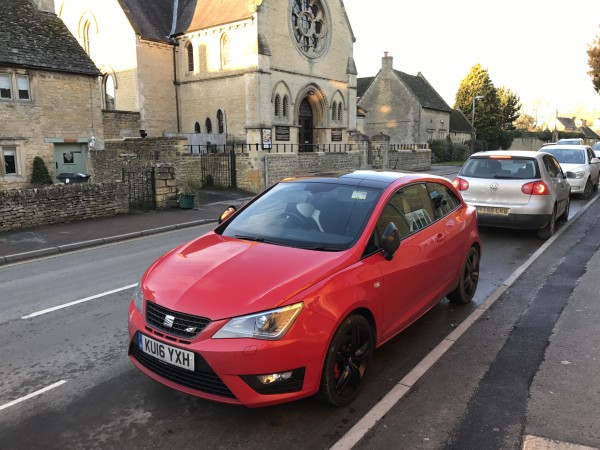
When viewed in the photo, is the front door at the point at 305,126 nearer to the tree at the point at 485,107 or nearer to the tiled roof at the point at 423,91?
the tiled roof at the point at 423,91

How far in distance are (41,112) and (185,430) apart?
2206cm

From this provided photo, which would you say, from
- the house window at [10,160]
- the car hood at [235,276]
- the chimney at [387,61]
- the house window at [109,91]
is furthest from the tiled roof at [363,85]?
the car hood at [235,276]

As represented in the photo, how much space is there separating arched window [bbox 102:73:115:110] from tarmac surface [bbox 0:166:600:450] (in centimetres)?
2395

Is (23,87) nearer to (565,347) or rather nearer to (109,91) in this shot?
(109,91)

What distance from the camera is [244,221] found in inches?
191

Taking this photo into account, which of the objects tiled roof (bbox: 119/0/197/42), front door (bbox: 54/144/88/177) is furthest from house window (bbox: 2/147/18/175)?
tiled roof (bbox: 119/0/197/42)

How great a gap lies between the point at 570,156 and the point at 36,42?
22.7 metres

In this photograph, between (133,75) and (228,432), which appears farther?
(133,75)

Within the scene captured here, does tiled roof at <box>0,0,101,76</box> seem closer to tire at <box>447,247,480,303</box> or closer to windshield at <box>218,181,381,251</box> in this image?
windshield at <box>218,181,381,251</box>

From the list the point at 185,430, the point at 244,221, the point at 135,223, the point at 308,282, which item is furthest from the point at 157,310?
the point at 135,223

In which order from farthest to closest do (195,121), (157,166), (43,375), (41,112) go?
1. (195,121)
2. (41,112)
3. (157,166)
4. (43,375)

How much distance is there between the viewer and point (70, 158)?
2300 cm

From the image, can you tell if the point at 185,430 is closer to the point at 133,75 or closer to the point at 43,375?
the point at 43,375

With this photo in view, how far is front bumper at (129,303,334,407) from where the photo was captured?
3141 mm
